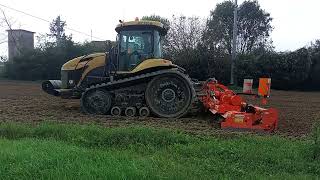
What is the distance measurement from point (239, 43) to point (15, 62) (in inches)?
863

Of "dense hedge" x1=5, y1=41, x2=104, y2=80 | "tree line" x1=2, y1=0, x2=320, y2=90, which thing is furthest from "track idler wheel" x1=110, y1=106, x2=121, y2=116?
"dense hedge" x1=5, y1=41, x2=104, y2=80

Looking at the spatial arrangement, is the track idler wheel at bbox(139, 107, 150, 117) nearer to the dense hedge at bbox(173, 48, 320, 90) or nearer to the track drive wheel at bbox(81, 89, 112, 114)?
the track drive wheel at bbox(81, 89, 112, 114)

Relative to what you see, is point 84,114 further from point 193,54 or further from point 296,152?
point 193,54

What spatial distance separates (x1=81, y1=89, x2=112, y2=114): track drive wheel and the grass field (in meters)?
4.06

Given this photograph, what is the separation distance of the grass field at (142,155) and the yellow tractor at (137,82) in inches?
160

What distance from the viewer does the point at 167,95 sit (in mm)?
12844

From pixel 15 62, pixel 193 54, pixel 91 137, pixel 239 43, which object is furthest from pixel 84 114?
pixel 239 43

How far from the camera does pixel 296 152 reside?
718 cm

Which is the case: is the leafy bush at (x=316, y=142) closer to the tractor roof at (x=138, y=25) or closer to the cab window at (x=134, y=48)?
the cab window at (x=134, y=48)

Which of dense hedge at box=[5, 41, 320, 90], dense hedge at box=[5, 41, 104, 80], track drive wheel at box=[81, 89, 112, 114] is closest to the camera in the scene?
track drive wheel at box=[81, 89, 112, 114]

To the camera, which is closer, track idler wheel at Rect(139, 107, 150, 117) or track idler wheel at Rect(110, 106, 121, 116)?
track idler wheel at Rect(139, 107, 150, 117)

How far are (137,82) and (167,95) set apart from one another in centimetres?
99

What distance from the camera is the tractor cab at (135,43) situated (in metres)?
13.0

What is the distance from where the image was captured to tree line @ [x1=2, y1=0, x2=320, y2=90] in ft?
109
